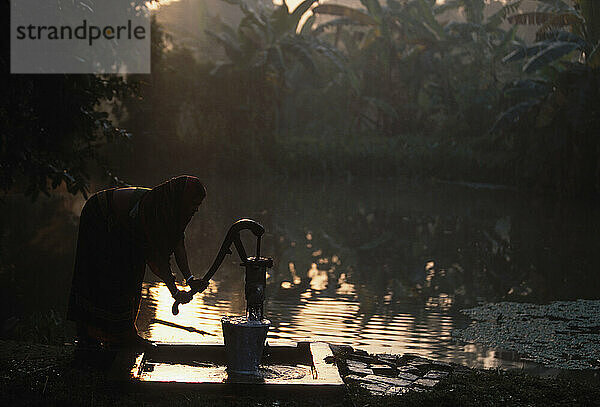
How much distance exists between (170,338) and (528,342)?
3.52 m

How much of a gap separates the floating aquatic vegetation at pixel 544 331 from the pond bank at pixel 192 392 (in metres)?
1.98

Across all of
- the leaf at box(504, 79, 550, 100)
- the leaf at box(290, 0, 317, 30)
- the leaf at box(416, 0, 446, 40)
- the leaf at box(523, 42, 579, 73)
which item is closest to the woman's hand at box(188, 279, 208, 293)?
the leaf at box(523, 42, 579, 73)

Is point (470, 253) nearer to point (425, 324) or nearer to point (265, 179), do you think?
point (425, 324)

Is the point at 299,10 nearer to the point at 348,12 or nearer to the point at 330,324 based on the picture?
the point at 348,12

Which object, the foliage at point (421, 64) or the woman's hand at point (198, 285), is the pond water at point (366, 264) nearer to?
the woman's hand at point (198, 285)

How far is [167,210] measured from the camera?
18.3 ft

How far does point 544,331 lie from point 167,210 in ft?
16.3

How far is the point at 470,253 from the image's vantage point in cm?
1544

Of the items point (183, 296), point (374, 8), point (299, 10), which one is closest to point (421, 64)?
point (374, 8)

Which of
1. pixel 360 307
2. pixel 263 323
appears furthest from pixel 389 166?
pixel 263 323

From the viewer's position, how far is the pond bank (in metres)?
5.04

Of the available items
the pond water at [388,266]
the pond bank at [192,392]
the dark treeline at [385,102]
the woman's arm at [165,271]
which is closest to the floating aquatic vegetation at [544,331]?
the pond water at [388,266]

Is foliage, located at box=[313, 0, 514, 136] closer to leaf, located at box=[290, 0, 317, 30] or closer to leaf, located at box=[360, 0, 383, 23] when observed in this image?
leaf, located at box=[360, 0, 383, 23]

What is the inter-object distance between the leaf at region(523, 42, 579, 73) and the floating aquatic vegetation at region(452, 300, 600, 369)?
13.1m
